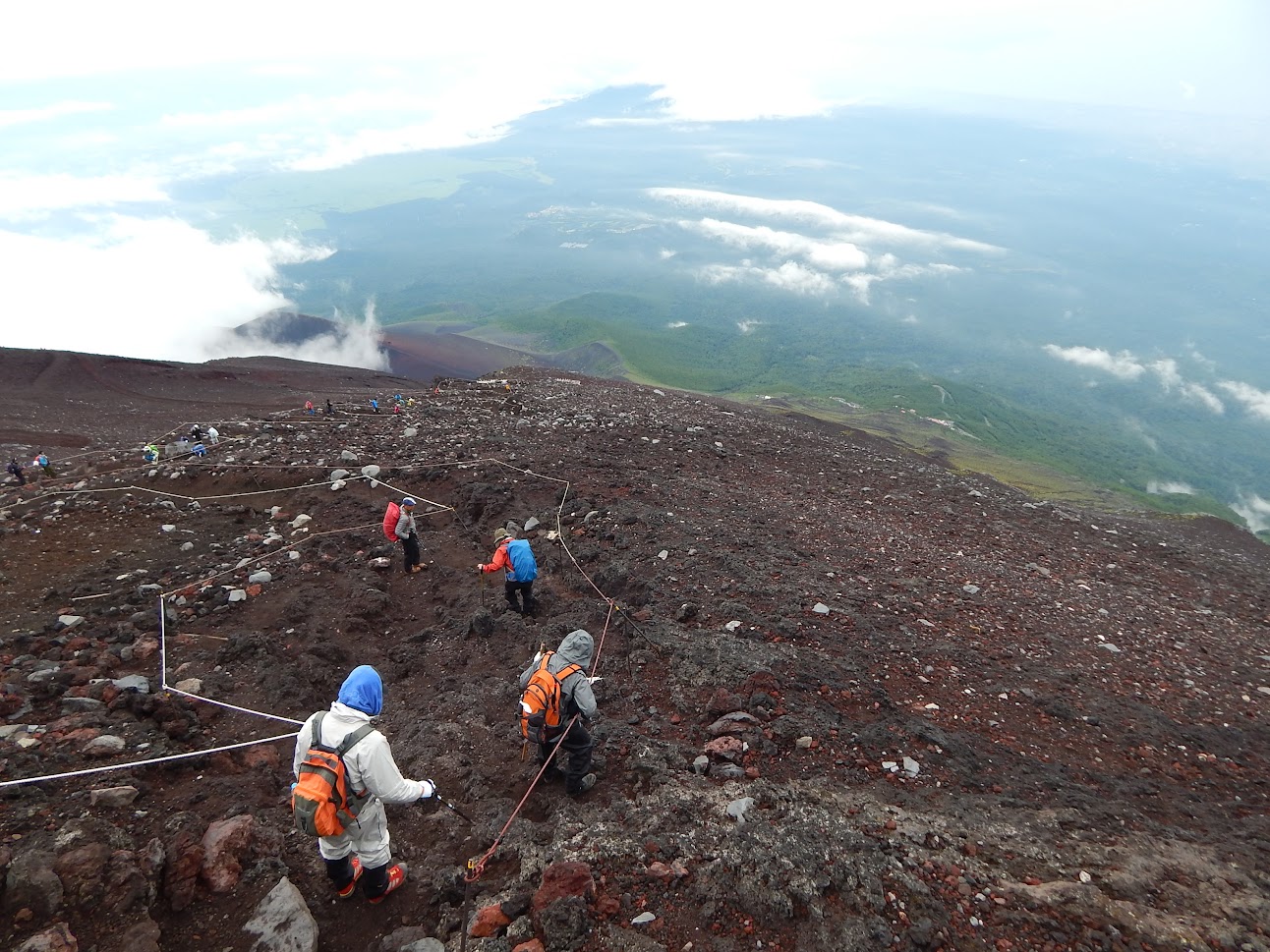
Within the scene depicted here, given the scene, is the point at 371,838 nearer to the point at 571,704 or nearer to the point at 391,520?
the point at 571,704

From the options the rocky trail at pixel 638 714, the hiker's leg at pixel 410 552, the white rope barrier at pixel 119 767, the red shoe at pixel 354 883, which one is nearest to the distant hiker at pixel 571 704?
the rocky trail at pixel 638 714

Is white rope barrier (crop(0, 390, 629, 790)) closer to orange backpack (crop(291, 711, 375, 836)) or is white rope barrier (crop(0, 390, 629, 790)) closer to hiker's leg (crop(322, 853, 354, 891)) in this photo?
hiker's leg (crop(322, 853, 354, 891))

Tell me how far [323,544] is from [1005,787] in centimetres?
1133

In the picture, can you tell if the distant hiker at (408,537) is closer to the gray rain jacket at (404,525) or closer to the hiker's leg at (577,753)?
the gray rain jacket at (404,525)

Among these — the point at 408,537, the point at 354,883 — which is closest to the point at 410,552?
the point at 408,537

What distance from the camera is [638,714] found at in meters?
7.70

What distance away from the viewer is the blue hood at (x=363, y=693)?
4559 millimetres

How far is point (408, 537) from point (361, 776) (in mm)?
6845

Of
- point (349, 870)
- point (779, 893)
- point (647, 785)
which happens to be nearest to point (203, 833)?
point (349, 870)

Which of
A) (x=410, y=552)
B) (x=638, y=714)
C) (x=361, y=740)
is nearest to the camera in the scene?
(x=361, y=740)

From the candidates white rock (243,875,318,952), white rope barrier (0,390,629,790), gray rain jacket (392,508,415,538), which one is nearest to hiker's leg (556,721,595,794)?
white rock (243,875,318,952)

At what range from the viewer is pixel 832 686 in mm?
7922

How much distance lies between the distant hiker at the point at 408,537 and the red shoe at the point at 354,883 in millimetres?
6295

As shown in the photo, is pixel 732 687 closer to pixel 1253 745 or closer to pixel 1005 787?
pixel 1005 787
